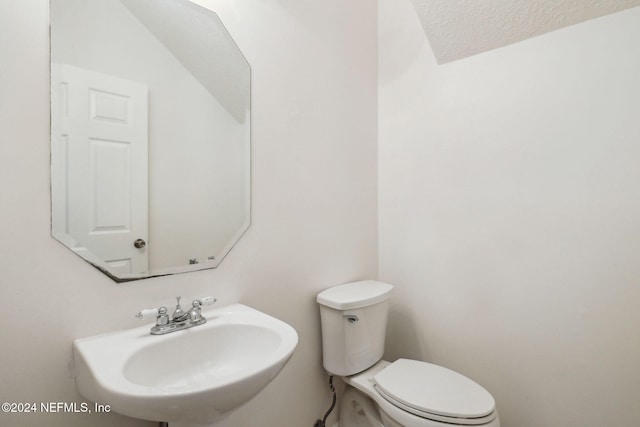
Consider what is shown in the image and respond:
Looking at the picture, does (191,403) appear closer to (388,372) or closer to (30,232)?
(30,232)

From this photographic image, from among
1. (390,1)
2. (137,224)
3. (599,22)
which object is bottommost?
(137,224)

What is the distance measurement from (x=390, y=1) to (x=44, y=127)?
180 cm

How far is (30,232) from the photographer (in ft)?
2.44

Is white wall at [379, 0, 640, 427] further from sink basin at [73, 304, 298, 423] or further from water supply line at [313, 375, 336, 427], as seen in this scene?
sink basin at [73, 304, 298, 423]

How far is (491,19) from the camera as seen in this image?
4.12 ft

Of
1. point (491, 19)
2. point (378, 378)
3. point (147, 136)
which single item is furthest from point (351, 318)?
point (491, 19)

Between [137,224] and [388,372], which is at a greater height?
[137,224]

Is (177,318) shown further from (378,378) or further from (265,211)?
(378,378)

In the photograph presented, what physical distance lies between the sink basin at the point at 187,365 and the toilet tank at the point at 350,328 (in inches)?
16.9

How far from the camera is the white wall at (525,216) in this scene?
106 cm

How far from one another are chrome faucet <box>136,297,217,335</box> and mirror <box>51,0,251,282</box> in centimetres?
13

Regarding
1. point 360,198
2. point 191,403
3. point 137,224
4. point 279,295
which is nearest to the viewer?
point 191,403

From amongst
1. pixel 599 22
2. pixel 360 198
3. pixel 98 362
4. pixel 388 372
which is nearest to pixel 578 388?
pixel 388 372

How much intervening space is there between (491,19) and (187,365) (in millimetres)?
1802
